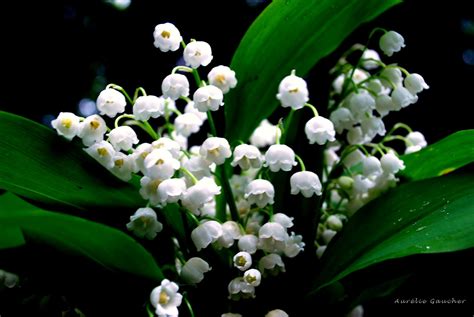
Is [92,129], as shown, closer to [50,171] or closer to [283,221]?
[50,171]

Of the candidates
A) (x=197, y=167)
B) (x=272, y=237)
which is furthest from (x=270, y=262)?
(x=197, y=167)

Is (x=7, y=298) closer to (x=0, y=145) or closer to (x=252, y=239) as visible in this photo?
(x=0, y=145)

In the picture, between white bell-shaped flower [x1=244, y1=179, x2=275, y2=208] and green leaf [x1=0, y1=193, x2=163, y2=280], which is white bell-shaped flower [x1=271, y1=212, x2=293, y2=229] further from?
green leaf [x1=0, y1=193, x2=163, y2=280]

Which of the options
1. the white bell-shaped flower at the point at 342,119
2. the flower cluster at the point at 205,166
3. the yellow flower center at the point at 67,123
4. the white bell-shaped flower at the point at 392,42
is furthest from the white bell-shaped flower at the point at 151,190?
the white bell-shaped flower at the point at 392,42

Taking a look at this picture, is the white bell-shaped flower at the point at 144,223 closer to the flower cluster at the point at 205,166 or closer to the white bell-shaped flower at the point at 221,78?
the flower cluster at the point at 205,166

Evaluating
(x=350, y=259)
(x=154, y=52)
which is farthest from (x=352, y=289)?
(x=154, y=52)

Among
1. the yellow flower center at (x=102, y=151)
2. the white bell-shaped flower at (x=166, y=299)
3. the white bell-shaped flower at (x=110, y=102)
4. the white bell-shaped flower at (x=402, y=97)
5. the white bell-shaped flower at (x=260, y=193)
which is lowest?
the white bell-shaped flower at (x=166, y=299)
